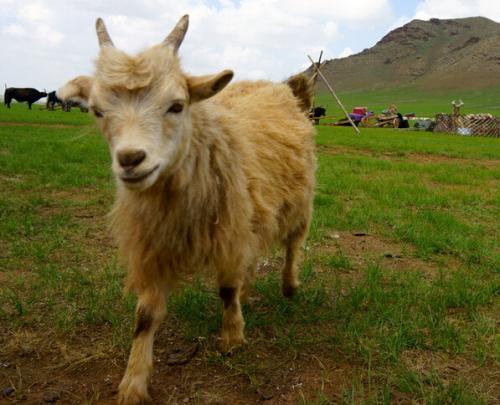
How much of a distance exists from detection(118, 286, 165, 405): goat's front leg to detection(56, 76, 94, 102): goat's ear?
1153 millimetres

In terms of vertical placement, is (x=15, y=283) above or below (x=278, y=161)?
Result: below

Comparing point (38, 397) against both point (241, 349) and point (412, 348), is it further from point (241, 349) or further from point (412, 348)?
point (412, 348)

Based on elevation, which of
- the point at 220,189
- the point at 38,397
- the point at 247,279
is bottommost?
the point at 38,397

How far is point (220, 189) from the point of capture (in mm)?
2920

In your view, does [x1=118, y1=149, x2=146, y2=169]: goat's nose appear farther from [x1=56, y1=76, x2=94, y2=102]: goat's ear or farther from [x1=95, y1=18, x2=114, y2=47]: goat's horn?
[x1=95, y1=18, x2=114, y2=47]: goat's horn

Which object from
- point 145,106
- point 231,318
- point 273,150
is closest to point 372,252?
point 273,150

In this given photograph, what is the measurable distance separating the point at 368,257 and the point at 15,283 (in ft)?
10.1

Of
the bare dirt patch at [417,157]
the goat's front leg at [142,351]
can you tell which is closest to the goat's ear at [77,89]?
the goat's front leg at [142,351]

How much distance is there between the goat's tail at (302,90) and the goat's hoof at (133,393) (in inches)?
121

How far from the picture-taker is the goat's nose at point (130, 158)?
7.02 feet

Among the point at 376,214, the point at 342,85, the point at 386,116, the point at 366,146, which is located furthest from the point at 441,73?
the point at 376,214

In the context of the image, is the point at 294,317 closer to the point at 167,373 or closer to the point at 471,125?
the point at 167,373

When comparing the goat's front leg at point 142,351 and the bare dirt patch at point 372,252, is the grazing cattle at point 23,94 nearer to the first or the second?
the bare dirt patch at point 372,252

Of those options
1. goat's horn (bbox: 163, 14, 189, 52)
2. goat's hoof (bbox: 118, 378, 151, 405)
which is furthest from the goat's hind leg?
goat's horn (bbox: 163, 14, 189, 52)
